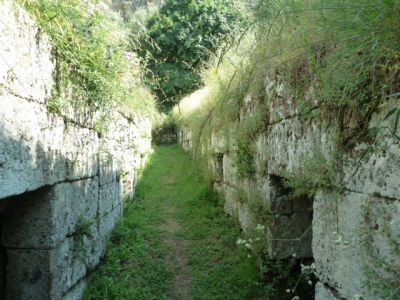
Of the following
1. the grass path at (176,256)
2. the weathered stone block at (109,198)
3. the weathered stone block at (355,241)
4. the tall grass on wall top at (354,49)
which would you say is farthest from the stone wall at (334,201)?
the weathered stone block at (109,198)

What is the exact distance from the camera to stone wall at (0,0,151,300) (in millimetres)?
2256

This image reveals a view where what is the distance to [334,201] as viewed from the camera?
2316 mm

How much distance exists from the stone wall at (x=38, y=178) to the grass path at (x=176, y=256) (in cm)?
50

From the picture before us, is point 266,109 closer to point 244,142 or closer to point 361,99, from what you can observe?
point 244,142

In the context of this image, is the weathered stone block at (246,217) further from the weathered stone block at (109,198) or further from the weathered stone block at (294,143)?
the weathered stone block at (109,198)

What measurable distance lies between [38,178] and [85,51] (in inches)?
47.8

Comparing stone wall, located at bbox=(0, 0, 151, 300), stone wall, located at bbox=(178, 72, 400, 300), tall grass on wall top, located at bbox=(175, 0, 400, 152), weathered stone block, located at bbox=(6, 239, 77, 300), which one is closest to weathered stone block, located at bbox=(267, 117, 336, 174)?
stone wall, located at bbox=(178, 72, 400, 300)

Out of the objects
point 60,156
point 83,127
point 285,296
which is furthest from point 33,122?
point 285,296

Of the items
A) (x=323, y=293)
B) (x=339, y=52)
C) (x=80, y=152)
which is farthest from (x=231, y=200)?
(x=339, y=52)

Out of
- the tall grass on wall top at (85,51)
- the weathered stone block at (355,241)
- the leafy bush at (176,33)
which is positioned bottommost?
the weathered stone block at (355,241)

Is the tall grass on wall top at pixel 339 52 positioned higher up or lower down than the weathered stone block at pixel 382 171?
higher up

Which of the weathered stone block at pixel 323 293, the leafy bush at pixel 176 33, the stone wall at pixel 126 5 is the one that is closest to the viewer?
the weathered stone block at pixel 323 293

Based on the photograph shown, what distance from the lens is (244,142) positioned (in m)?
4.66

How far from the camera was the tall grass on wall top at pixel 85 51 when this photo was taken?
109 inches
